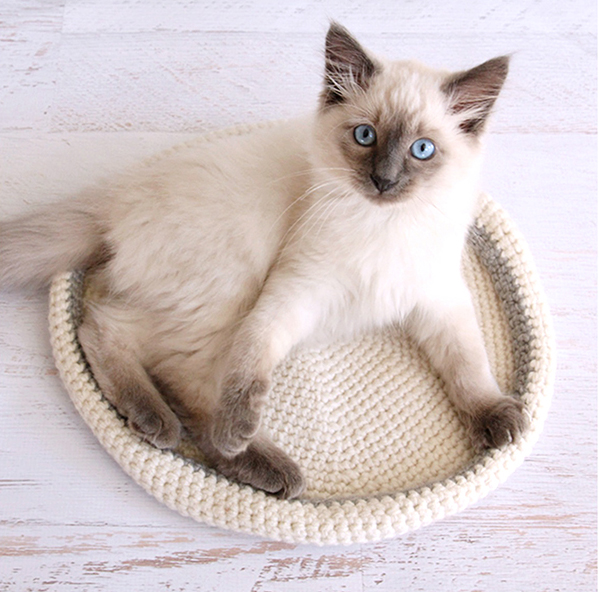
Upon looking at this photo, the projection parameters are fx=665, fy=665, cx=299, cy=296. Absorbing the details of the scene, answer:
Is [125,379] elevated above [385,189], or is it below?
below

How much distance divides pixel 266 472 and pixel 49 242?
720mm

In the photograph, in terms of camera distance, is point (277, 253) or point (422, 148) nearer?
point (422, 148)

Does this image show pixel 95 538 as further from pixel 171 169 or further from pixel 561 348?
pixel 561 348

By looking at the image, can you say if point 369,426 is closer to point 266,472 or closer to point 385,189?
point 266,472

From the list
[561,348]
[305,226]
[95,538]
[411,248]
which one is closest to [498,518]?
[561,348]

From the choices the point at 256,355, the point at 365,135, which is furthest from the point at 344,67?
the point at 256,355

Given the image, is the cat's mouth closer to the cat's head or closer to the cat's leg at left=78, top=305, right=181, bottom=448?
the cat's head

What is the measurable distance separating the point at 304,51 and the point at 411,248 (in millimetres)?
982

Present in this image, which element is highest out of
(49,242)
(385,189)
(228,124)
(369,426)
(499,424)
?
(385,189)

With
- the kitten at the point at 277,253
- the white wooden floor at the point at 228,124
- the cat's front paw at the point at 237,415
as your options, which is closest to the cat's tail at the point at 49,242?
the kitten at the point at 277,253

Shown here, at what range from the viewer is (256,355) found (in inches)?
54.5

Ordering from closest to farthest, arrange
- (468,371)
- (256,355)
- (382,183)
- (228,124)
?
(382,183), (256,355), (468,371), (228,124)

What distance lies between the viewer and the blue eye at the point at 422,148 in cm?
131

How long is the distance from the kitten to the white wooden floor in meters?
0.19
